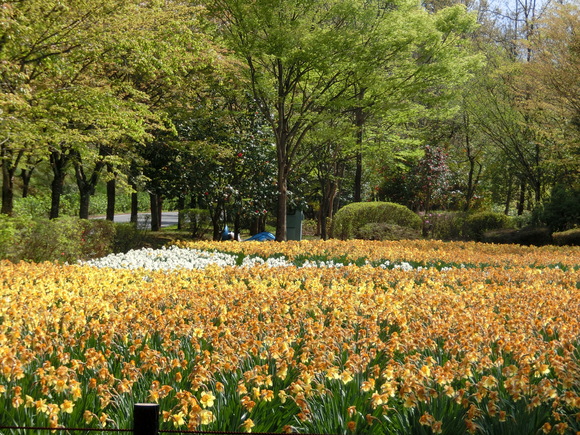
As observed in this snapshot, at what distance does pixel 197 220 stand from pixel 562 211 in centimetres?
1137

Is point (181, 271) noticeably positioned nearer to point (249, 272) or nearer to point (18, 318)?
point (249, 272)

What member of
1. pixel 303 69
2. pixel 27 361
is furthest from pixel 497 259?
pixel 27 361

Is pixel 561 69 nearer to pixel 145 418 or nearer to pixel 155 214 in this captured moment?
pixel 155 214

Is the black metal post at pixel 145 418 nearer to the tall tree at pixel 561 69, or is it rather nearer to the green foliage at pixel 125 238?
the green foliage at pixel 125 238

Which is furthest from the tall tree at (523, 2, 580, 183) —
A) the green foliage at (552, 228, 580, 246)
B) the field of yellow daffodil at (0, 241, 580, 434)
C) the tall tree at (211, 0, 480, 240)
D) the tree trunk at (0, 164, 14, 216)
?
the tree trunk at (0, 164, 14, 216)

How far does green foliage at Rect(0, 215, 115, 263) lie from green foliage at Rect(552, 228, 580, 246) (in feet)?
37.1

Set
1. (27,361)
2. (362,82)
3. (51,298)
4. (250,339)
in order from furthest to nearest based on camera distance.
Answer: (362,82), (51,298), (250,339), (27,361)

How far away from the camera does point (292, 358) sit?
3.74m

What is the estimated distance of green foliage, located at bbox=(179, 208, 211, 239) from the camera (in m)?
20.2

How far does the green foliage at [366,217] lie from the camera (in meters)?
18.7

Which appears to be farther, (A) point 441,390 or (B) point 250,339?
(B) point 250,339

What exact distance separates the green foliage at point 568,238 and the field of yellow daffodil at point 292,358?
345 inches

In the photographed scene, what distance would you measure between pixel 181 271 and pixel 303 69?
819 cm

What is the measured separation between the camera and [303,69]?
14414mm
